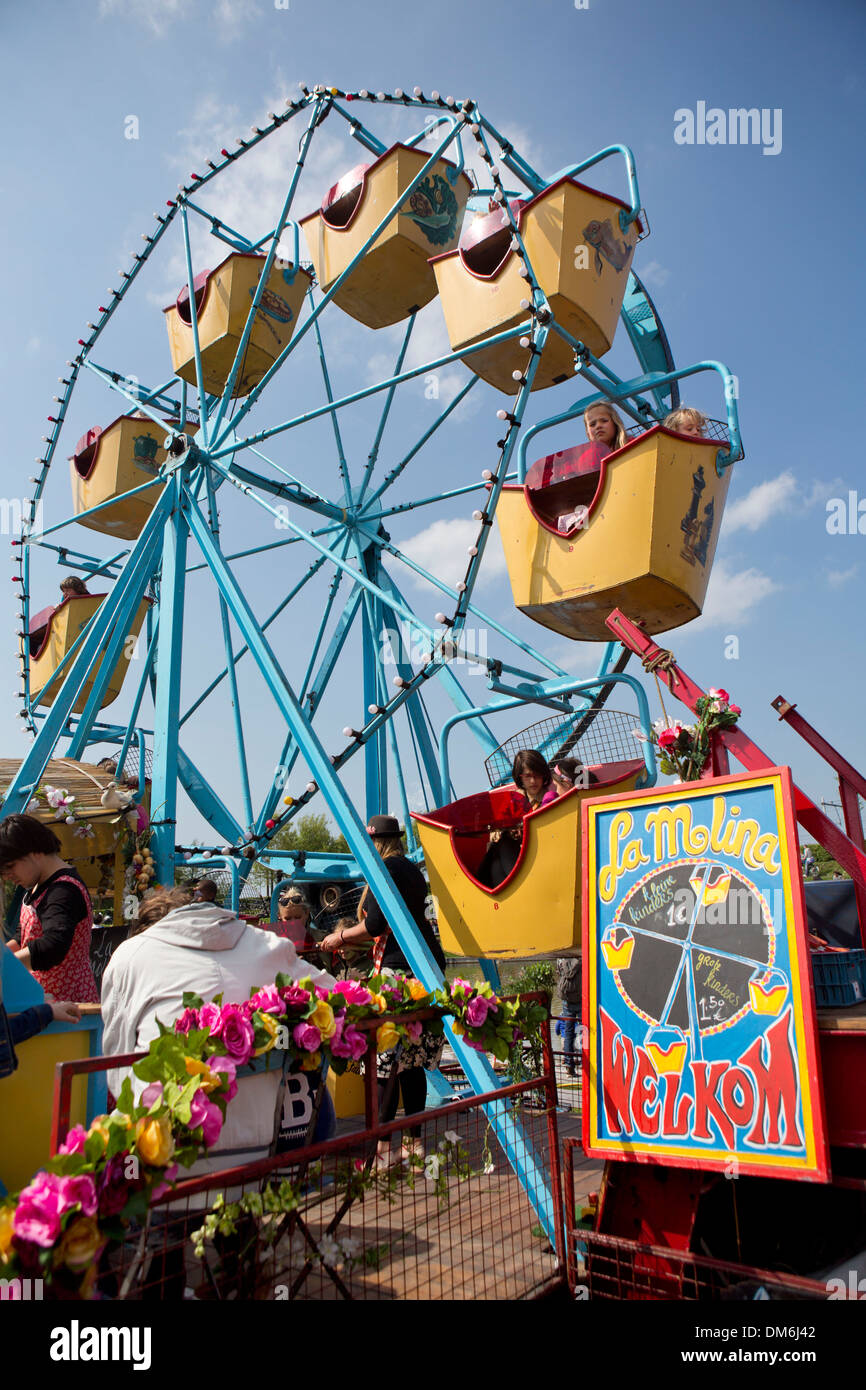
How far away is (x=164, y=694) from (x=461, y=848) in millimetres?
3212

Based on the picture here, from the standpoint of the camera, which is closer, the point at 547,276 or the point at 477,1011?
the point at 477,1011

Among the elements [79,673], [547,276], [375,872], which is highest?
[547,276]

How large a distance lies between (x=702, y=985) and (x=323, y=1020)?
3.56 ft

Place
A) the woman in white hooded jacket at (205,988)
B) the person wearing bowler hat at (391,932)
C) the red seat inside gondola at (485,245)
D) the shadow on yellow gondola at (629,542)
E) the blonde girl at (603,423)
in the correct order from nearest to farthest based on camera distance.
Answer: the woman in white hooded jacket at (205,988) → the person wearing bowler hat at (391,932) → the shadow on yellow gondola at (629,542) → the blonde girl at (603,423) → the red seat inside gondola at (485,245)

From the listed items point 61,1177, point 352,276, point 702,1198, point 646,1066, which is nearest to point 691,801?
point 646,1066

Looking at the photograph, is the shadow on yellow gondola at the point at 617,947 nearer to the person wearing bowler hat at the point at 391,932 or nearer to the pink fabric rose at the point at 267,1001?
the pink fabric rose at the point at 267,1001

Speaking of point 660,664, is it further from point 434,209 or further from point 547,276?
point 434,209

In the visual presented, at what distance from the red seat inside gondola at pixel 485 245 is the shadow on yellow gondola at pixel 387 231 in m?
1.04

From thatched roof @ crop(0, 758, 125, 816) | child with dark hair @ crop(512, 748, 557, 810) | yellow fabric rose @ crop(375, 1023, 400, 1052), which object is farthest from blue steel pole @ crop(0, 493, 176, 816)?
yellow fabric rose @ crop(375, 1023, 400, 1052)

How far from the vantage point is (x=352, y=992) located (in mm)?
2643

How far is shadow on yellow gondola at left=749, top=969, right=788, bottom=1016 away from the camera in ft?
7.84

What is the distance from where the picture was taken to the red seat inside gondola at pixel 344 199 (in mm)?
7414

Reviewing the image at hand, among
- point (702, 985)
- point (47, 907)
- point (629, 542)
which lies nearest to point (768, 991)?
point (702, 985)

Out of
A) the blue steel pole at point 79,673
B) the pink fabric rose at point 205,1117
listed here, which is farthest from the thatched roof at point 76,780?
the pink fabric rose at point 205,1117
